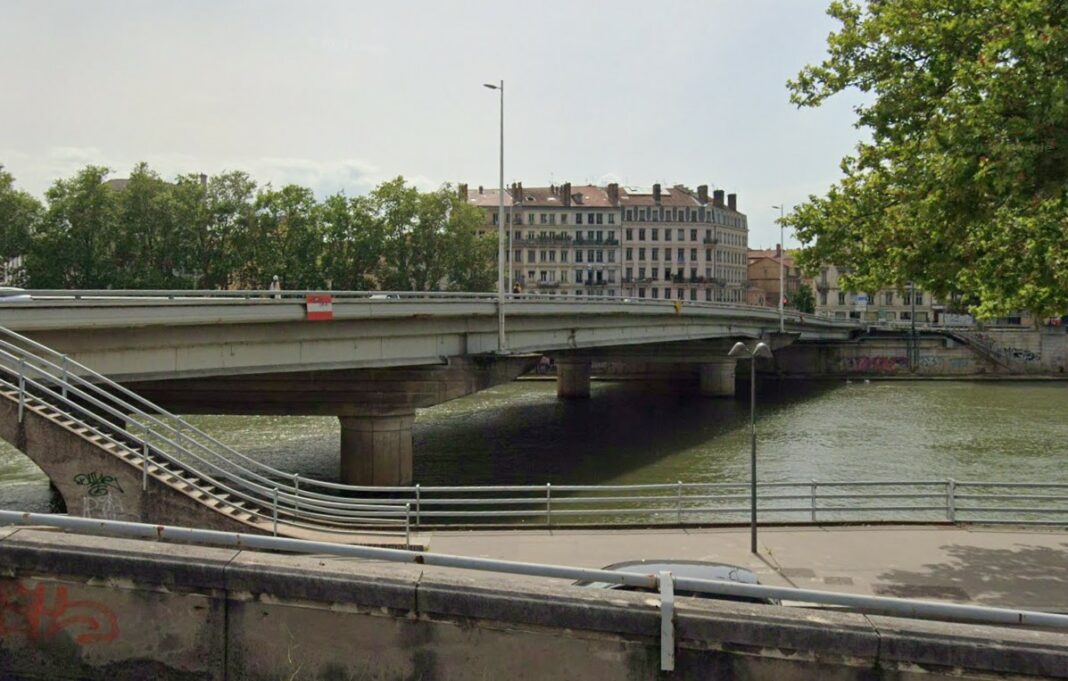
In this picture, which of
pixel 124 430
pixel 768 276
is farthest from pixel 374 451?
pixel 768 276

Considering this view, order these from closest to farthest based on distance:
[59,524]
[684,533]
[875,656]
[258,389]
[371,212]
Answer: [875,656] → [59,524] → [684,533] → [258,389] → [371,212]

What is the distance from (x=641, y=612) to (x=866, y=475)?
29601 mm

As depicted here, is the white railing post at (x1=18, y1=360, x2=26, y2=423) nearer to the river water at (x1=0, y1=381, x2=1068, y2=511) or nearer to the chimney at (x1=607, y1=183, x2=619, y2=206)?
the river water at (x1=0, y1=381, x2=1068, y2=511)

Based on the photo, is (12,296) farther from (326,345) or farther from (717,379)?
(717,379)

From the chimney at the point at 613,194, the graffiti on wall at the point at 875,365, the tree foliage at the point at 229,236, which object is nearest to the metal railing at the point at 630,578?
the tree foliage at the point at 229,236

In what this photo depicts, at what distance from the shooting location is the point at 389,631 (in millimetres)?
6395

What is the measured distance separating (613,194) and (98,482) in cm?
10804

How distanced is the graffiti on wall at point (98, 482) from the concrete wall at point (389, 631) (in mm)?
9937

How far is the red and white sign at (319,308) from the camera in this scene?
80.8ft

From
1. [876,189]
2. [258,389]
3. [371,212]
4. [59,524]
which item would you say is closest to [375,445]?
[258,389]

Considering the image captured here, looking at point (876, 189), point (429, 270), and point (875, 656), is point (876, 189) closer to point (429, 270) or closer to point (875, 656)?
point (875, 656)

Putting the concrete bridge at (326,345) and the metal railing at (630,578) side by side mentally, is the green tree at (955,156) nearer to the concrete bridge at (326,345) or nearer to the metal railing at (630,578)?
the metal railing at (630,578)

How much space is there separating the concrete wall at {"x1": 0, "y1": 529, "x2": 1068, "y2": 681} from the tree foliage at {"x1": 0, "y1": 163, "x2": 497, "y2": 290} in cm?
→ 7408

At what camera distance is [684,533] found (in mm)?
18391
